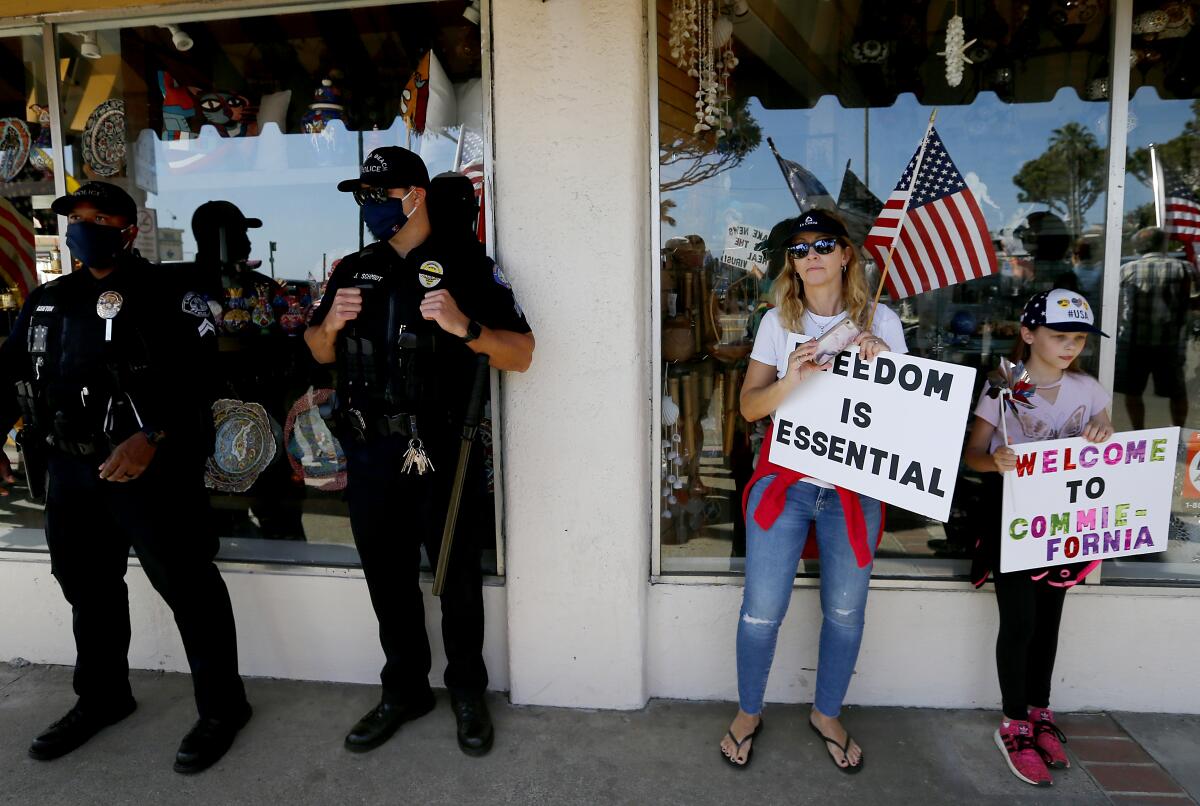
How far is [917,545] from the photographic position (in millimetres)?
3516

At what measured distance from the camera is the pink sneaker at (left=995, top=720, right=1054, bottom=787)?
2.77m

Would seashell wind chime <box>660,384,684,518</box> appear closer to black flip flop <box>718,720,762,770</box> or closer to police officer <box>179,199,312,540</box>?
black flip flop <box>718,720,762,770</box>

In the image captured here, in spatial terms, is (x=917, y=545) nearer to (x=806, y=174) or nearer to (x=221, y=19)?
(x=806, y=174)

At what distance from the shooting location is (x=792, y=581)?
2.89 metres

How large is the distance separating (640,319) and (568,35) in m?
1.10

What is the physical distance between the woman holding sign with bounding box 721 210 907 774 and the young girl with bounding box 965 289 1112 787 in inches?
17.5

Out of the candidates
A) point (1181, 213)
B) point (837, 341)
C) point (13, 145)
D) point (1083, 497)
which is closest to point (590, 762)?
point (837, 341)

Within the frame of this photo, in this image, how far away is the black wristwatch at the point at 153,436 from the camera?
2914mm

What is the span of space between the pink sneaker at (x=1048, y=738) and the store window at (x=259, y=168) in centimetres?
289

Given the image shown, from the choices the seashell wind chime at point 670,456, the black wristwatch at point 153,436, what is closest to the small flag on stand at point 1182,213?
the seashell wind chime at point 670,456

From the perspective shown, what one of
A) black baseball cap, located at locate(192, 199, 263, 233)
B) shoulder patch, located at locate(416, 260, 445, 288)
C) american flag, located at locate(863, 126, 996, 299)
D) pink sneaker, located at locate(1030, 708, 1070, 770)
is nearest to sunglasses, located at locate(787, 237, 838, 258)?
american flag, located at locate(863, 126, 996, 299)

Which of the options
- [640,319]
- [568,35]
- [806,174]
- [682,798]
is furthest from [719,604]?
[568,35]

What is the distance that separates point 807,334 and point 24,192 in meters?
4.12

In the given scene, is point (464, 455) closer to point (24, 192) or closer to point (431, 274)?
point (431, 274)
